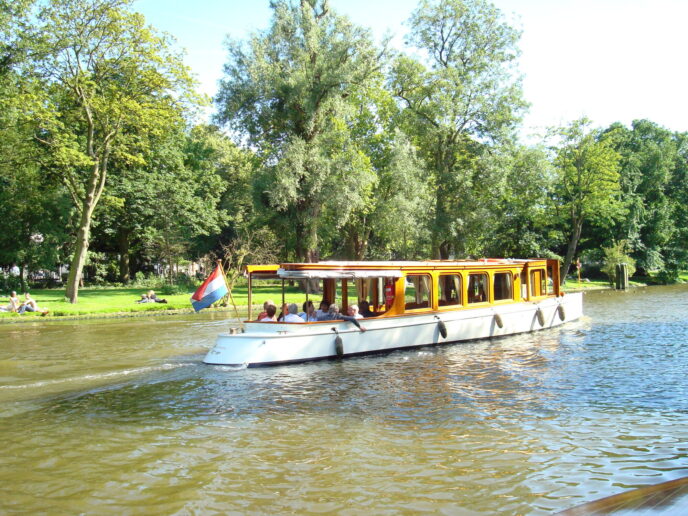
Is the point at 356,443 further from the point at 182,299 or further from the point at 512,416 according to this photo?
the point at 182,299

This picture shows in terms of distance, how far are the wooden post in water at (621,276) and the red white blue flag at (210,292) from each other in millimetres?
42848

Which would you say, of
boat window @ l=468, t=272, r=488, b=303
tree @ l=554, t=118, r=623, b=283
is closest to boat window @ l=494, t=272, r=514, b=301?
boat window @ l=468, t=272, r=488, b=303

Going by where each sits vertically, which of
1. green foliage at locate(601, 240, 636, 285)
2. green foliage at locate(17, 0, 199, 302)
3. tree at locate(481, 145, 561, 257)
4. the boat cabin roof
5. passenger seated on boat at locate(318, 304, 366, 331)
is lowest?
passenger seated on boat at locate(318, 304, 366, 331)

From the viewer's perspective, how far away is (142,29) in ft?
106

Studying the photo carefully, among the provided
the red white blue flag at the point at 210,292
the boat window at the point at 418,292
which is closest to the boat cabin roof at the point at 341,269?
the boat window at the point at 418,292

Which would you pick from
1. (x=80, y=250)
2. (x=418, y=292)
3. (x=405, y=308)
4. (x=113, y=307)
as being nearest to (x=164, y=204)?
(x=80, y=250)

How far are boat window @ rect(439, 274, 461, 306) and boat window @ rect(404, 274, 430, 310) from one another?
104 cm

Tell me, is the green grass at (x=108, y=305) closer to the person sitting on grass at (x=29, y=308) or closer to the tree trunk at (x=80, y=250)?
the person sitting on grass at (x=29, y=308)

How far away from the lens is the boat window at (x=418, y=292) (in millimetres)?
18875

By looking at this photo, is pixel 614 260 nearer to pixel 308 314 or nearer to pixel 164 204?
pixel 164 204

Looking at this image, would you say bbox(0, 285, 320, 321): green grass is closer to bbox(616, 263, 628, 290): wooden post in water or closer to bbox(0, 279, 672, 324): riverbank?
bbox(0, 279, 672, 324): riverbank

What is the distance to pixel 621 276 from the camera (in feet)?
161

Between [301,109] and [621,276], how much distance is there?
31.3 metres

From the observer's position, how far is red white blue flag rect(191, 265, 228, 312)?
1493 centimetres
